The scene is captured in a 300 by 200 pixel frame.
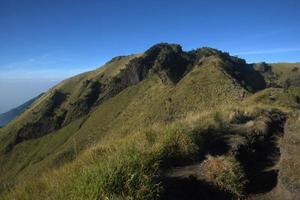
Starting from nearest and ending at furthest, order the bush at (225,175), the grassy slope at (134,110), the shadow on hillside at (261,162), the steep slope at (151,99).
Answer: the bush at (225,175) < the shadow on hillside at (261,162) < the grassy slope at (134,110) < the steep slope at (151,99)

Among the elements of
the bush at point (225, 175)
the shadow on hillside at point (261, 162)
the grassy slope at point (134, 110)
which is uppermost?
the bush at point (225, 175)

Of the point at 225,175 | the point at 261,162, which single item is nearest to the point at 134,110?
the point at 261,162

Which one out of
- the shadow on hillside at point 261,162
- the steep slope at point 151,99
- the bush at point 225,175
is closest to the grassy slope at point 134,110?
the steep slope at point 151,99

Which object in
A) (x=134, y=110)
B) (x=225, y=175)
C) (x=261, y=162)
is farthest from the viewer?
(x=134, y=110)

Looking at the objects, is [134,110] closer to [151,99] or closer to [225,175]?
[151,99]

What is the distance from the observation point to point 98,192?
264 inches

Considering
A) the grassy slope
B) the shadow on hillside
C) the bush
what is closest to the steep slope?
the grassy slope

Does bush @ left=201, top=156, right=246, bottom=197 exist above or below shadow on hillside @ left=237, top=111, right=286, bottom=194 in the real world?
above

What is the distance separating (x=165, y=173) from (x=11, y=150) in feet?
672

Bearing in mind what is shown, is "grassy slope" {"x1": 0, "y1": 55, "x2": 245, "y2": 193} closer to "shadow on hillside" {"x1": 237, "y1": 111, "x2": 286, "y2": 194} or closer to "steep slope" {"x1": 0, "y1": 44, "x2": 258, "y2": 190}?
"steep slope" {"x1": 0, "y1": 44, "x2": 258, "y2": 190}

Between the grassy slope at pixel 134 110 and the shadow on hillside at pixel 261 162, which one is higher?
the shadow on hillside at pixel 261 162

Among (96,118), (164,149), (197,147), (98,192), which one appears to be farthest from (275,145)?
(96,118)

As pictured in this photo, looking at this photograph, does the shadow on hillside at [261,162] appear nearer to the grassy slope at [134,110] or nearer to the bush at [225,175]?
the bush at [225,175]

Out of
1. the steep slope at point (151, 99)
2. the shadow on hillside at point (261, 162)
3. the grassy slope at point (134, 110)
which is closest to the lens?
the shadow on hillside at point (261, 162)
